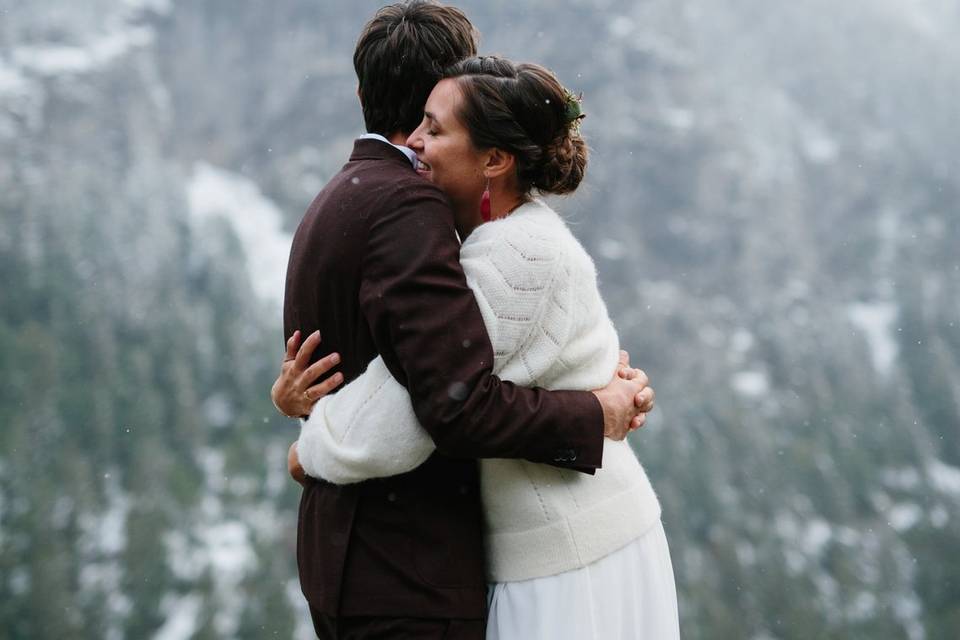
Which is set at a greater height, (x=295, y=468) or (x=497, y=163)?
(x=497, y=163)

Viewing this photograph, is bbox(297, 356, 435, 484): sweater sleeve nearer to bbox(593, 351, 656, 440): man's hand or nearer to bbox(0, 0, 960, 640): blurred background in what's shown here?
bbox(593, 351, 656, 440): man's hand

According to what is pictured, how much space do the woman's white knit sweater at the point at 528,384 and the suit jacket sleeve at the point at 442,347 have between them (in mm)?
42

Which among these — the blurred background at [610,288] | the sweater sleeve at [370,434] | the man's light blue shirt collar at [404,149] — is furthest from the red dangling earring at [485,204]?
the blurred background at [610,288]

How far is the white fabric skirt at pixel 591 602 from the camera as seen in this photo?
151 centimetres

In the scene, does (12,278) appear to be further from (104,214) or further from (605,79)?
(605,79)

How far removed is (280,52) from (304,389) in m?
55.3

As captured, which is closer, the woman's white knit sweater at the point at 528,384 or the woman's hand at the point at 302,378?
the woman's white knit sweater at the point at 528,384

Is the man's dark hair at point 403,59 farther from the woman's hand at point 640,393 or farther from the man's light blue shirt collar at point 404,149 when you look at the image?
the woman's hand at point 640,393

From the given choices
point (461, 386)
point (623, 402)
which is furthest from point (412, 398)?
point (623, 402)

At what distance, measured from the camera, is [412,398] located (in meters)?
1.40

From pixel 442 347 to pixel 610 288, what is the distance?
44.9m

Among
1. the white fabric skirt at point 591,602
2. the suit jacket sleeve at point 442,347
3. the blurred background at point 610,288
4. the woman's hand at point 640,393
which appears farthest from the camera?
the blurred background at point 610,288

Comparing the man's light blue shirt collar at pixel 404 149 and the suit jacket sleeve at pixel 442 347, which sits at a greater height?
the man's light blue shirt collar at pixel 404 149

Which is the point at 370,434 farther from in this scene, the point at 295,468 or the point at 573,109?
the point at 573,109
